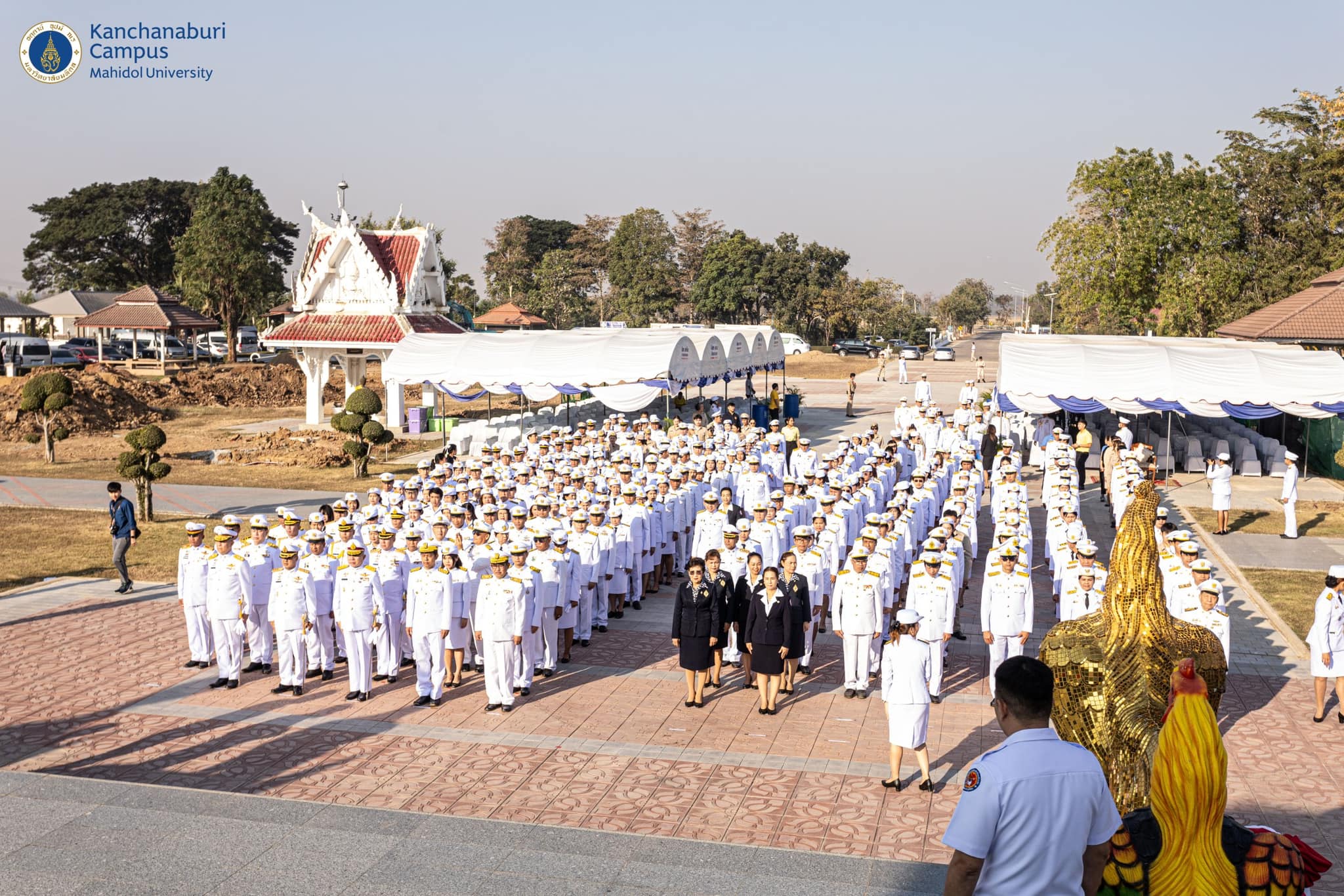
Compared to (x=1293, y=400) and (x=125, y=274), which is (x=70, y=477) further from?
(x=125, y=274)

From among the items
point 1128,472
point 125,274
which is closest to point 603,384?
point 1128,472

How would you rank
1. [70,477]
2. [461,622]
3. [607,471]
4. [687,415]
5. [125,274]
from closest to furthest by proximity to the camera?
[461,622] < [607,471] < [70,477] < [687,415] < [125,274]

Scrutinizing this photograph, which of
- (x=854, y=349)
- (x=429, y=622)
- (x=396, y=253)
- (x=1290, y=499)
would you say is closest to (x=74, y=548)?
(x=429, y=622)

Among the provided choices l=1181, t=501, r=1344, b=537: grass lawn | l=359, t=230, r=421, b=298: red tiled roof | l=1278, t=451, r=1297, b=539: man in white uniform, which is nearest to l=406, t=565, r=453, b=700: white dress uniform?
l=1278, t=451, r=1297, b=539: man in white uniform

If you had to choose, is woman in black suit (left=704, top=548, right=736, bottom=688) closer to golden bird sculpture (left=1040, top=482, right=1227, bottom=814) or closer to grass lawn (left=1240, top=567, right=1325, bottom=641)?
golden bird sculpture (left=1040, top=482, right=1227, bottom=814)

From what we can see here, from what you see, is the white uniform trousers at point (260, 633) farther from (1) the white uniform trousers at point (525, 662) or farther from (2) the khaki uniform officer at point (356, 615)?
(1) the white uniform trousers at point (525, 662)

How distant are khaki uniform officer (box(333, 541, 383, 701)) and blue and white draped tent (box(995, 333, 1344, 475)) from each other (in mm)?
17749

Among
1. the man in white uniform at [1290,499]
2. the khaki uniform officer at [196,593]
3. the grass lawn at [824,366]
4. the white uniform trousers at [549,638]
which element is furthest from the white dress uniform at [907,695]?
the grass lawn at [824,366]

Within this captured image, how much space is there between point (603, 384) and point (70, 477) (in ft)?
41.5

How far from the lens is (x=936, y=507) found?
62.3 ft

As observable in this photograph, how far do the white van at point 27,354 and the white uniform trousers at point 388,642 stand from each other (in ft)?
133

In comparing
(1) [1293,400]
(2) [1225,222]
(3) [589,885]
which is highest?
(2) [1225,222]

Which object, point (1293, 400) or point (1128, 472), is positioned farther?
point (1293, 400)

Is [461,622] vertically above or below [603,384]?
below
